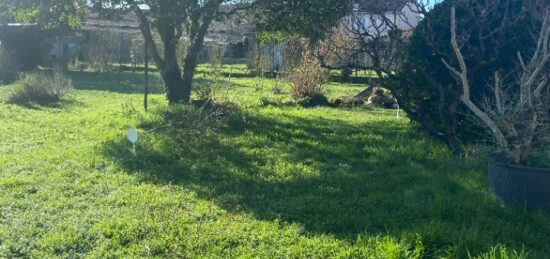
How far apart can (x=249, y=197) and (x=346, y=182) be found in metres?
1.17

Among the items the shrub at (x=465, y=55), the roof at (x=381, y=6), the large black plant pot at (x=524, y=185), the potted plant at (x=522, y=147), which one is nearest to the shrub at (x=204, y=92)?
the roof at (x=381, y=6)

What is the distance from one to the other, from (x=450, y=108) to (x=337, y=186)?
2314 mm

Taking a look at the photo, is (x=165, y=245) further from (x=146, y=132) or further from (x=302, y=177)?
(x=146, y=132)

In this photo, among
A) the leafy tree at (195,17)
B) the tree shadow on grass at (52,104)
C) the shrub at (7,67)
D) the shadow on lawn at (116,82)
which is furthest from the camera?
the shrub at (7,67)

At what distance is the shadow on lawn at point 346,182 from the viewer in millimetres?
4477

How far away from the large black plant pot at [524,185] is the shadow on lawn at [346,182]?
0.47 feet

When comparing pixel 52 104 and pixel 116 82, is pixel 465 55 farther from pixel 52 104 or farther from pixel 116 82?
pixel 116 82

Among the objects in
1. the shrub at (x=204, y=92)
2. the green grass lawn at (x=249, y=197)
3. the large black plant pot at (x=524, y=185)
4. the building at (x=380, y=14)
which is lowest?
the green grass lawn at (x=249, y=197)

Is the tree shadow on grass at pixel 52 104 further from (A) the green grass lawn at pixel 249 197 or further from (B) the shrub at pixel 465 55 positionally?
(B) the shrub at pixel 465 55

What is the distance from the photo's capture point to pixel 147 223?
471cm

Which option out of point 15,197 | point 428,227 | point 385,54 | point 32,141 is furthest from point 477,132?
point 32,141

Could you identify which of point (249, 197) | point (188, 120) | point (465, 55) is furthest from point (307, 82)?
point (249, 197)

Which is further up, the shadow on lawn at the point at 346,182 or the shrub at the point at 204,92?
the shrub at the point at 204,92

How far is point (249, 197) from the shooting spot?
5633 mm
